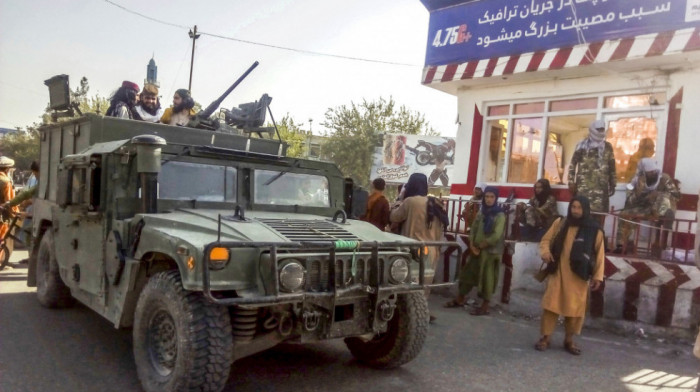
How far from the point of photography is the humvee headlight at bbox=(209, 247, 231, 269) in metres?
3.36

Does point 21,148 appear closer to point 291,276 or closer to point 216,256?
point 216,256

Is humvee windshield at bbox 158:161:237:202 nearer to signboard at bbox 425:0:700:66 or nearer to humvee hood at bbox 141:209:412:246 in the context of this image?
humvee hood at bbox 141:209:412:246

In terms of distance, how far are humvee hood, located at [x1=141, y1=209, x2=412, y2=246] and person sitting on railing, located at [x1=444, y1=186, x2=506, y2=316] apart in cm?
299

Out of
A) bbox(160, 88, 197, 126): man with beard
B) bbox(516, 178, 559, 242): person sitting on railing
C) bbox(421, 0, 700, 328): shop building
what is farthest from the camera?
bbox(516, 178, 559, 242): person sitting on railing

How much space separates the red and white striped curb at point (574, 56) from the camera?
7.31 meters

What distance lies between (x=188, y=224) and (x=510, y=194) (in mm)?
7021

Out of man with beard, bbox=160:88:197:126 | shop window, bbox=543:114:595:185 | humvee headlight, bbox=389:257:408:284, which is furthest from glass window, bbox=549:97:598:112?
humvee headlight, bbox=389:257:408:284

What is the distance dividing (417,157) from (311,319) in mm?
24087

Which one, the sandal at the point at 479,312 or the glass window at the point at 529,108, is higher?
the glass window at the point at 529,108

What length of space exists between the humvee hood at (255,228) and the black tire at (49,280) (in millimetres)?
2473

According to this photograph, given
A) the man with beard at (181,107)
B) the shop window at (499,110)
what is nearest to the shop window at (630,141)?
the shop window at (499,110)

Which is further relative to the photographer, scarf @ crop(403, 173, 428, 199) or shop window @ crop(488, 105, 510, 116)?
shop window @ crop(488, 105, 510, 116)

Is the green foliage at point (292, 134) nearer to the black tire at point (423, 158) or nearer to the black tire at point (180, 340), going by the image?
the black tire at point (423, 158)

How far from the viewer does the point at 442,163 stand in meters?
27.6
